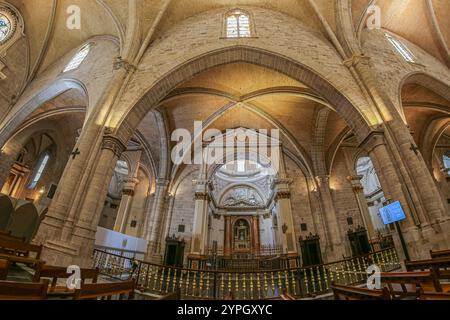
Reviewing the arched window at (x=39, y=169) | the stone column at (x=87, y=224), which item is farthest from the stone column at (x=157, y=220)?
the arched window at (x=39, y=169)

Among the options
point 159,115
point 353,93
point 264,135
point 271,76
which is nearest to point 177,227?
point 159,115

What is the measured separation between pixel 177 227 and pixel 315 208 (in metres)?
9.17

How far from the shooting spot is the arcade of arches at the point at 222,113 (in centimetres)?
605

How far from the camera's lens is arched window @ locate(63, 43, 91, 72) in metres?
10.2

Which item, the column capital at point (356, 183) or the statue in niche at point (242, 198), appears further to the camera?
the statue in niche at point (242, 198)

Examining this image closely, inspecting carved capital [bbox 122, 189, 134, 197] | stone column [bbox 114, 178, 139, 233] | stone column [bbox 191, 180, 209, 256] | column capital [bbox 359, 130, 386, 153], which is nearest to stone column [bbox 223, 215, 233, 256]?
stone column [bbox 191, 180, 209, 256]

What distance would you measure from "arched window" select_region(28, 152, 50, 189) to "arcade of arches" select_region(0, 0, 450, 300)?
0.37 feet

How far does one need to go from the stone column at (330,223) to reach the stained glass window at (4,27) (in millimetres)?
18413

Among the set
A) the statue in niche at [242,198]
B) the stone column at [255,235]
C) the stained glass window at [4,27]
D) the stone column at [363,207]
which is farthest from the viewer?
the statue in niche at [242,198]

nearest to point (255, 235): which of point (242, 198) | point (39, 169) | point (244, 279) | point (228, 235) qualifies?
point (228, 235)

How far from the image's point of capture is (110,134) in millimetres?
6477

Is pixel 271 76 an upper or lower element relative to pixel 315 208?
upper

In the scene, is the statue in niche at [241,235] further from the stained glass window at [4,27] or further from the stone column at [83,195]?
the stained glass window at [4,27]

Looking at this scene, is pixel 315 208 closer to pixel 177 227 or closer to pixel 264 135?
pixel 264 135
